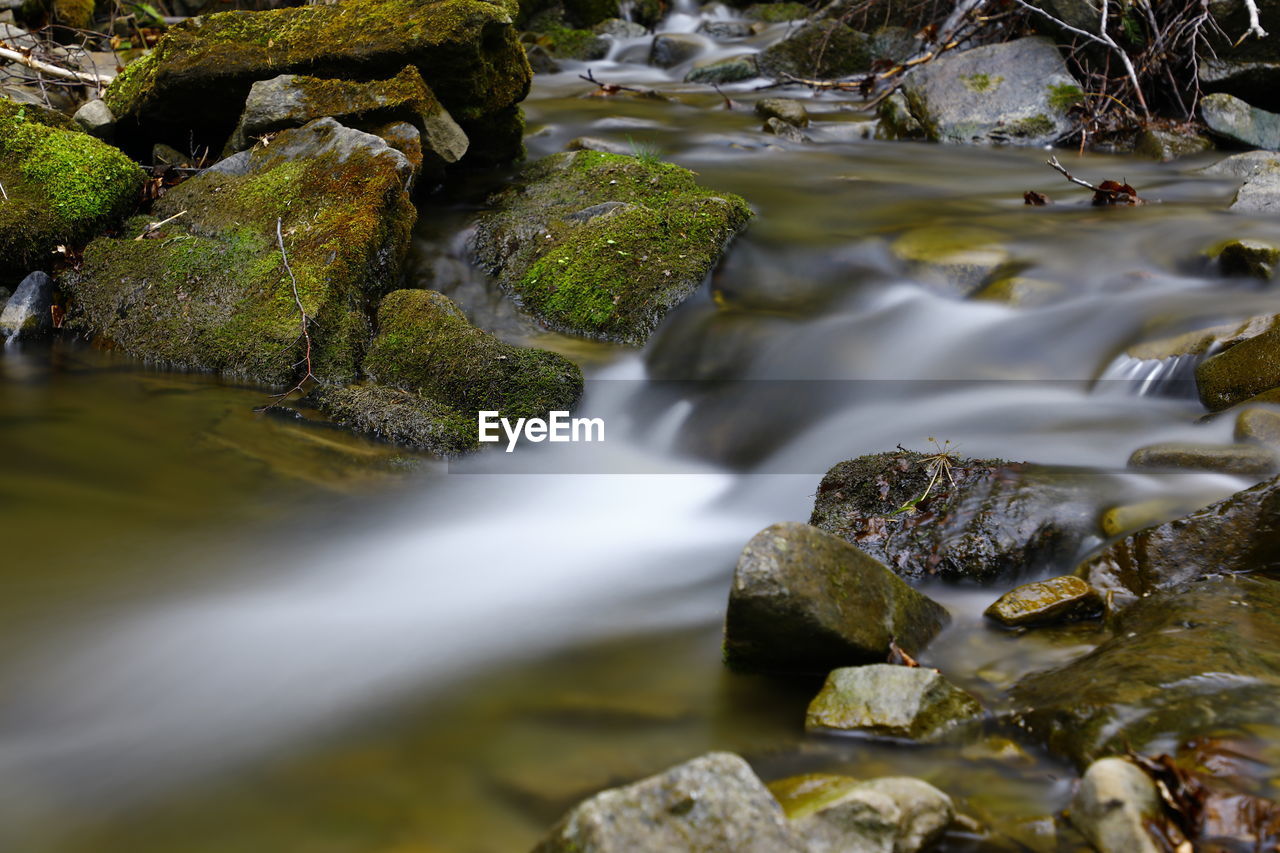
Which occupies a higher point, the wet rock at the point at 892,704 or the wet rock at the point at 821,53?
the wet rock at the point at 821,53

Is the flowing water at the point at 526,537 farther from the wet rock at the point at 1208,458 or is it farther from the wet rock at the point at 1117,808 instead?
the wet rock at the point at 1117,808

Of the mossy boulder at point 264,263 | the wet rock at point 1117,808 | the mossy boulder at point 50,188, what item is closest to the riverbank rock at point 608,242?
the mossy boulder at point 264,263

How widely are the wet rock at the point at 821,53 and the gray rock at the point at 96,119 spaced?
714 centimetres

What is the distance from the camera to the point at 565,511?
166 inches

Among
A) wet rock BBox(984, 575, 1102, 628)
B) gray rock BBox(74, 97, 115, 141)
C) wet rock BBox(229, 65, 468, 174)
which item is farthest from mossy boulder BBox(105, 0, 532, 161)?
wet rock BBox(984, 575, 1102, 628)

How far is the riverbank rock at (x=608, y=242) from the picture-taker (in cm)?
537

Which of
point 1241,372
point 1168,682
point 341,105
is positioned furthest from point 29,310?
point 1241,372

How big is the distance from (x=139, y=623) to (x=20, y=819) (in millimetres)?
863

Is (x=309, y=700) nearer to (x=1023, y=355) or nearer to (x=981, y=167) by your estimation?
(x=1023, y=355)

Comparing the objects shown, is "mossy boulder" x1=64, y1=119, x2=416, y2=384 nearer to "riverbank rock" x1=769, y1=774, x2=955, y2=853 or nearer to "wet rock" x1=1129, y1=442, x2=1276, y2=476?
"riverbank rock" x1=769, y1=774, x2=955, y2=853

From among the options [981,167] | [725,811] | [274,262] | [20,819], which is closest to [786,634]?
[725,811]

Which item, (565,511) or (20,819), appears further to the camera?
(565,511)

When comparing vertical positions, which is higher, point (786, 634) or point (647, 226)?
point (647, 226)

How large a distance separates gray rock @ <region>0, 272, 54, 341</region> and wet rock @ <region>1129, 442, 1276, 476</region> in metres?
5.76
